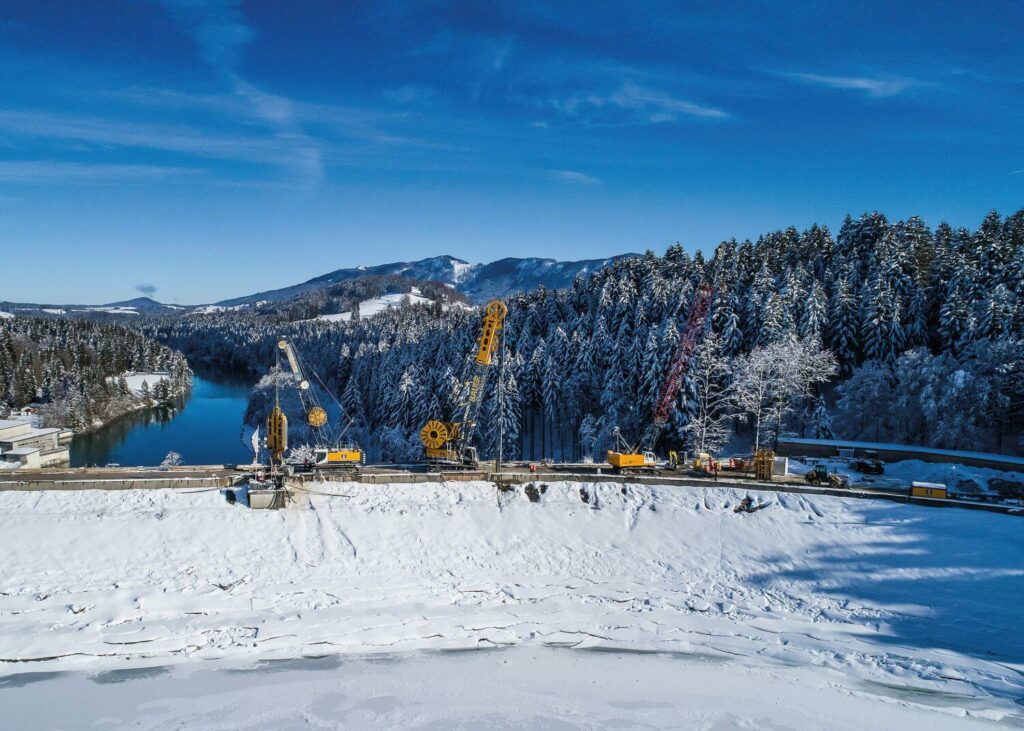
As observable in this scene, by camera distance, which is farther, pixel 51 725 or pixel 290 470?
pixel 290 470

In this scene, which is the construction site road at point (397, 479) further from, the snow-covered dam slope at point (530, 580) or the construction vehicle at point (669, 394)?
the construction vehicle at point (669, 394)

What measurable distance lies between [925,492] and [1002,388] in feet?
57.6

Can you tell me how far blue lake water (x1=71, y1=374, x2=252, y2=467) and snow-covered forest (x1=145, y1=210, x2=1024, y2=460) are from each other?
1696 centimetres

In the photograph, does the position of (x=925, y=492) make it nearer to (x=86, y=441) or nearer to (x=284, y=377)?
(x=284, y=377)

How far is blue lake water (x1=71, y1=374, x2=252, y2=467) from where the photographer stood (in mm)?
64062

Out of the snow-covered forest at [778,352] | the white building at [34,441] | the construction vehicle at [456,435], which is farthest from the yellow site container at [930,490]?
the white building at [34,441]

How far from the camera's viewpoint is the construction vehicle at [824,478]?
104 feet

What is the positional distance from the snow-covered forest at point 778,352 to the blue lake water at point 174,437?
16963mm

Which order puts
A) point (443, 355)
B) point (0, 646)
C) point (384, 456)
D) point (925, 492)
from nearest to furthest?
1. point (0, 646)
2. point (925, 492)
3. point (384, 456)
4. point (443, 355)

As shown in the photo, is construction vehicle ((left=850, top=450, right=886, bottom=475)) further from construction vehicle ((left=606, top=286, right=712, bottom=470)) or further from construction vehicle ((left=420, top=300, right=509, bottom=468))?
construction vehicle ((left=420, top=300, right=509, bottom=468))

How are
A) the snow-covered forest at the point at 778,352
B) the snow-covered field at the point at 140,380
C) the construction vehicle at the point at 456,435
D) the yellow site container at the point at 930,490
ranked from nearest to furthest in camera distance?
the yellow site container at the point at 930,490, the construction vehicle at the point at 456,435, the snow-covered forest at the point at 778,352, the snow-covered field at the point at 140,380

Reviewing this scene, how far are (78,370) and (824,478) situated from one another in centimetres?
10945

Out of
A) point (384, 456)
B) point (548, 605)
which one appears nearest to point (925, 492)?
point (548, 605)

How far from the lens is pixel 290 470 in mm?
29922
